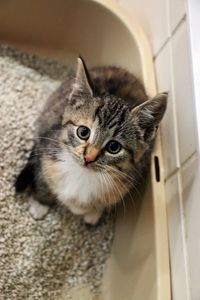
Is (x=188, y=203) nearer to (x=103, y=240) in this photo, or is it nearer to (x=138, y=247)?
(x=138, y=247)

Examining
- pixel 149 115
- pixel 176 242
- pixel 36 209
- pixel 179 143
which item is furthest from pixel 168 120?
pixel 36 209

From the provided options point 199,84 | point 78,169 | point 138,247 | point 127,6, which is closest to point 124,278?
point 138,247

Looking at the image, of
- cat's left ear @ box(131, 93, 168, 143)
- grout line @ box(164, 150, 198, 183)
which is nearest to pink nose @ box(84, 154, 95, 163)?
cat's left ear @ box(131, 93, 168, 143)

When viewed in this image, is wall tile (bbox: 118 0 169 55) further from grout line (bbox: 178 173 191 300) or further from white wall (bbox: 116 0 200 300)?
grout line (bbox: 178 173 191 300)

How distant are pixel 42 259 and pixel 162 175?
0.40 metres

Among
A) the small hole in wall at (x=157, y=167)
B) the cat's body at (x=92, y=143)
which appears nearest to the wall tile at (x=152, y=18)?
the cat's body at (x=92, y=143)

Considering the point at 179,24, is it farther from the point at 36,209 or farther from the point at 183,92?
the point at 36,209

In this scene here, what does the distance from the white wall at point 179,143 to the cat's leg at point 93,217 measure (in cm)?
22

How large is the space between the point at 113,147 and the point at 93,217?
1.13ft

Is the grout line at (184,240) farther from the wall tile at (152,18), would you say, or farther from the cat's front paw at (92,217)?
the wall tile at (152,18)

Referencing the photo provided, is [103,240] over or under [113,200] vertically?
under

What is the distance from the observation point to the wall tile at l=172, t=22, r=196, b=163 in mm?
1129

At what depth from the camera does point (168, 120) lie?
1289 mm

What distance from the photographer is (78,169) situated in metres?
1.17
